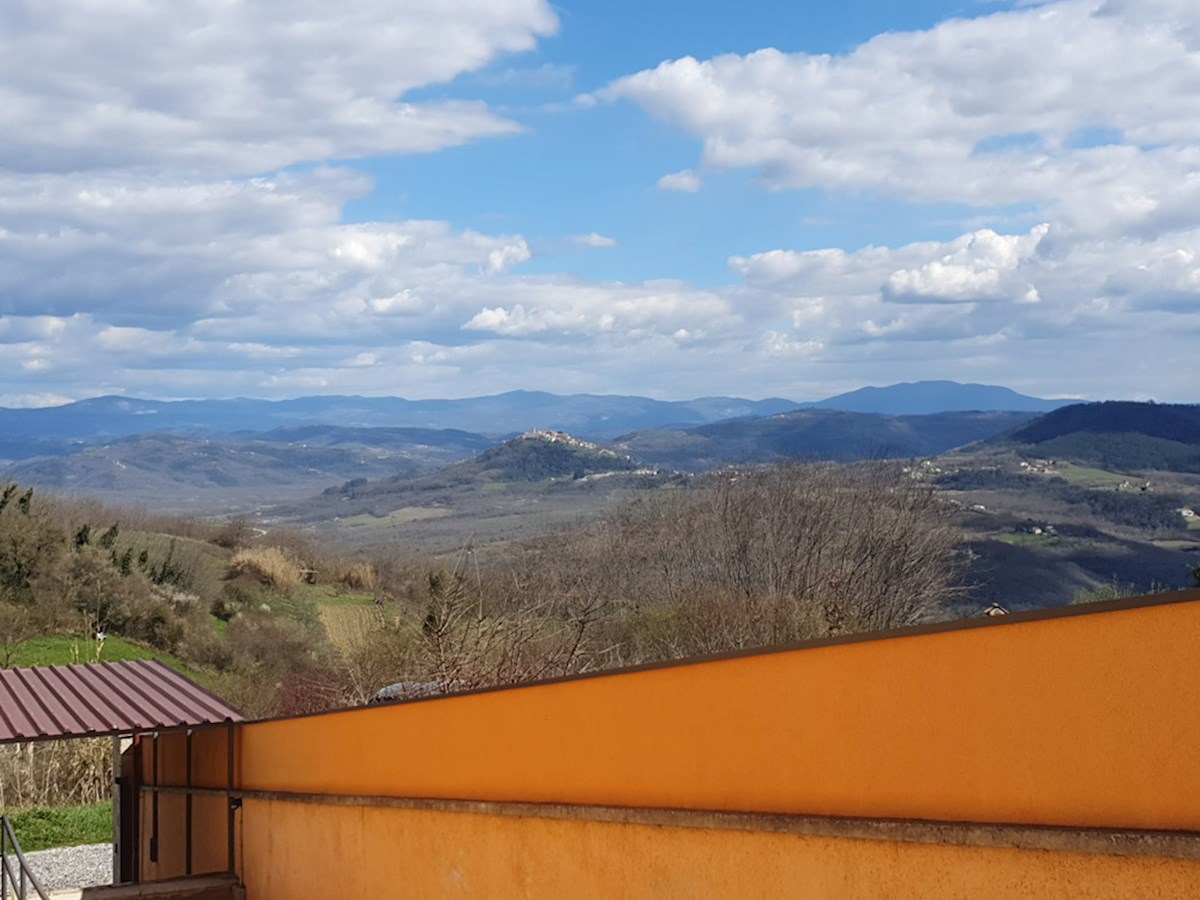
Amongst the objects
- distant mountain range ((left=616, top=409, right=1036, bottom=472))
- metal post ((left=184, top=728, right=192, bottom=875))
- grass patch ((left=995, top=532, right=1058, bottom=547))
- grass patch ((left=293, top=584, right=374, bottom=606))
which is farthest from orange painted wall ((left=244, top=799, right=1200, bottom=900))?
distant mountain range ((left=616, top=409, right=1036, bottom=472))

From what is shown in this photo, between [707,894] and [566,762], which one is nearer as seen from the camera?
A: [707,894]

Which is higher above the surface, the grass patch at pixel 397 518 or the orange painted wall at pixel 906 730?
the orange painted wall at pixel 906 730

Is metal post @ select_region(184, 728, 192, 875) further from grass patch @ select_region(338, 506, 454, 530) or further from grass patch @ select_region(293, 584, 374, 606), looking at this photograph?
grass patch @ select_region(338, 506, 454, 530)

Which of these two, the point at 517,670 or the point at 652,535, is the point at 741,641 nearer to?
the point at 517,670

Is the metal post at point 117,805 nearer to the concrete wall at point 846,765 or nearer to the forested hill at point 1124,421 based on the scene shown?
the concrete wall at point 846,765

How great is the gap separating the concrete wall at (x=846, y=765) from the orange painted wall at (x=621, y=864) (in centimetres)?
1

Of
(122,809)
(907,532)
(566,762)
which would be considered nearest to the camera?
(566,762)

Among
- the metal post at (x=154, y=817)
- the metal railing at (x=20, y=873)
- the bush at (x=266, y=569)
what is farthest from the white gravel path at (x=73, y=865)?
the bush at (x=266, y=569)

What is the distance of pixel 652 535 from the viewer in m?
46.8

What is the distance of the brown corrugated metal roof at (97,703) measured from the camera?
1020 centimetres

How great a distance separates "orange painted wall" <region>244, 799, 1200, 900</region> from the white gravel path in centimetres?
733

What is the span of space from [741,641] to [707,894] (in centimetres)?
2660

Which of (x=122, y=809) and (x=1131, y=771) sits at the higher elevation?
(x=1131, y=771)

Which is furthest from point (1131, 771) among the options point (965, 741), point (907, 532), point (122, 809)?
point (907, 532)
